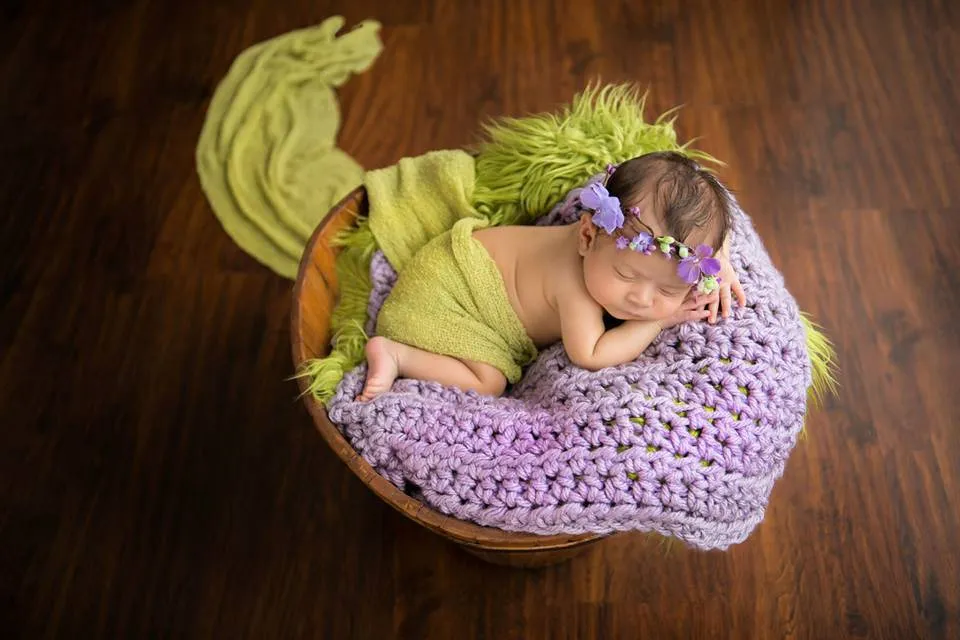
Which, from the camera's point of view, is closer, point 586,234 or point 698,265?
point 698,265

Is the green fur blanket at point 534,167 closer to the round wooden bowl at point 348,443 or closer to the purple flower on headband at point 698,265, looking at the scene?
the round wooden bowl at point 348,443

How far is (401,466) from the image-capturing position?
0.92 metres

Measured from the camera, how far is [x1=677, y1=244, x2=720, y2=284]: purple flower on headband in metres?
0.85

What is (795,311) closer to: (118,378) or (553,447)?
(553,447)

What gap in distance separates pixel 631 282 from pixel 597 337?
100 mm

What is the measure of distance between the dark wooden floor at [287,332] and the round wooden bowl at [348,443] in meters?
0.25

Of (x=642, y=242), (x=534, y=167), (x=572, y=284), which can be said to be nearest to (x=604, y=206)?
(x=642, y=242)

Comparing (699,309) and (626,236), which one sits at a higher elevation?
(626,236)

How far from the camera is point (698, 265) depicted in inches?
33.6

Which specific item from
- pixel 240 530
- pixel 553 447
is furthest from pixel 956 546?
pixel 240 530

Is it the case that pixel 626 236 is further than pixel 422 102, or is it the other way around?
pixel 422 102

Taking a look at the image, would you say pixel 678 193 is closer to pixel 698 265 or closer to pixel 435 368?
pixel 698 265

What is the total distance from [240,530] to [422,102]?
0.92 metres

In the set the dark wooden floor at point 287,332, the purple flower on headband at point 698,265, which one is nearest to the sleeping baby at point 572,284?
the purple flower on headband at point 698,265
